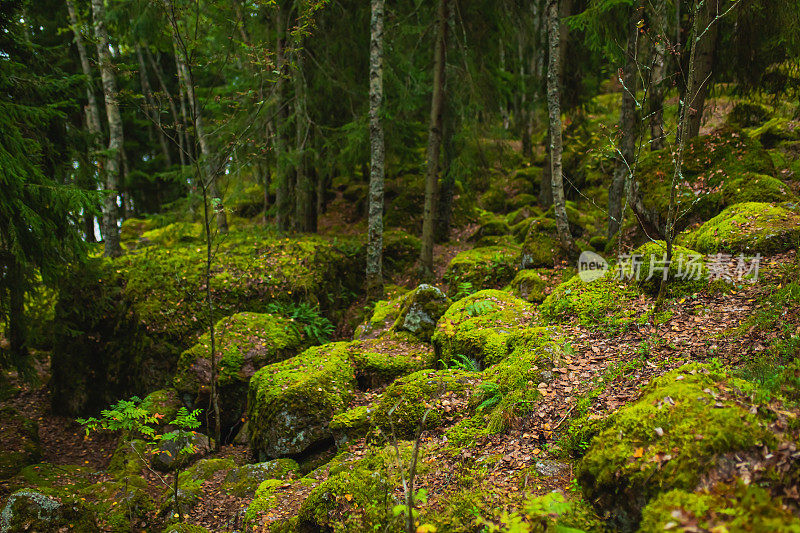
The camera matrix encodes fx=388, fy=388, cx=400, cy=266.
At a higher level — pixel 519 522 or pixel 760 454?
pixel 760 454

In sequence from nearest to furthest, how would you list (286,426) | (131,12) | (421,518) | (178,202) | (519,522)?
(519,522) → (421,518) → (286,426) → (131,12) → (178,202)

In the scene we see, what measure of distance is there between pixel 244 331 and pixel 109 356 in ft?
11.5

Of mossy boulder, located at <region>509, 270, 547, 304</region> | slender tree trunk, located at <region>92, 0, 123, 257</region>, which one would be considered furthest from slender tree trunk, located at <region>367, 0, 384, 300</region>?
slender tree trunk, located at <region>92, 0, 123, 257</region>

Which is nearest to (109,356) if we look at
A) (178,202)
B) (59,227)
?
(59,227)

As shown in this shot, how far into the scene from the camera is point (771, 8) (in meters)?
7.27

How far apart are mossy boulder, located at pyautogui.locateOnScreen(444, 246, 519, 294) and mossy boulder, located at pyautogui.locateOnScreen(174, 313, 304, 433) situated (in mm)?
4397

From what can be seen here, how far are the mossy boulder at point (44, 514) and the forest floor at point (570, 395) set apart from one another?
76 centimetres

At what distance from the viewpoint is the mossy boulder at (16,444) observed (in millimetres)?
5887

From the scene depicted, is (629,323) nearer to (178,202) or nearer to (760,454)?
(760,454)

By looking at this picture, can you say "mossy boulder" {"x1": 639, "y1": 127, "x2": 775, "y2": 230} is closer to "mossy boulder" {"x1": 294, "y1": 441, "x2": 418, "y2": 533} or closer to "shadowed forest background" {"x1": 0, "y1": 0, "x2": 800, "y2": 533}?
"shadowed forest background" {"x1": 0, "y1": 0, "x2": 800, "y2": 533}

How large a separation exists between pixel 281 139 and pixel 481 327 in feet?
27.9

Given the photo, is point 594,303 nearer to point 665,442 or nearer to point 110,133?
point 665,442

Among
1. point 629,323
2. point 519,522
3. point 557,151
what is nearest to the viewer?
point 519,522

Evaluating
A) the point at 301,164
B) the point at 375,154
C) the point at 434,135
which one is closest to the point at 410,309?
the point at 375,154
